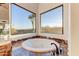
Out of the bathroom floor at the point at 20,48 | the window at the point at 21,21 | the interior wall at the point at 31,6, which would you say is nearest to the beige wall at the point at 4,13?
the window at the point at 21,21

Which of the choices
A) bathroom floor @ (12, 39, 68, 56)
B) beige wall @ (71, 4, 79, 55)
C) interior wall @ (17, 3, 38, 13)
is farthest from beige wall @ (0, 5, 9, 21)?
beige wall @ (71, 4, 79, 55)

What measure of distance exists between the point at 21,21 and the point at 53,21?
346mm

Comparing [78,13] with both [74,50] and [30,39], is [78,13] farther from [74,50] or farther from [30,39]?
[30,39]

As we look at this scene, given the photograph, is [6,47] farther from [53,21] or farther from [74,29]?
[74,29]

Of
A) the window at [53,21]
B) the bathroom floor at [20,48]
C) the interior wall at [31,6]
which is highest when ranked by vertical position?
the interior wall at [31,6]

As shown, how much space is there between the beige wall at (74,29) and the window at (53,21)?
124 millimetres

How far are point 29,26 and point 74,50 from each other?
21.8 inches

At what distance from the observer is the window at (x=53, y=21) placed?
1381 millimetres

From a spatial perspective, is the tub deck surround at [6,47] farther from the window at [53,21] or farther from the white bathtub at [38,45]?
the window at [53,21]

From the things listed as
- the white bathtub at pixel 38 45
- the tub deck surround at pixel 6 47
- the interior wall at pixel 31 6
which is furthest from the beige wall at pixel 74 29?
the tub deck surround at pixel 6 47

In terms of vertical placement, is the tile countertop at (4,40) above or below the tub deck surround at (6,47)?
above

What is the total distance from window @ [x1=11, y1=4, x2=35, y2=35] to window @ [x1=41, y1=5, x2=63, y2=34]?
0.40ft

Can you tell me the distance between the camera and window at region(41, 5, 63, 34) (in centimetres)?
138

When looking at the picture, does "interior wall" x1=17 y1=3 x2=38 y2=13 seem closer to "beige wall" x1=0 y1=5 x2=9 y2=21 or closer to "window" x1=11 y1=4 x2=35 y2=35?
"window" x1=11 y1=4 x2=35 y2=35
